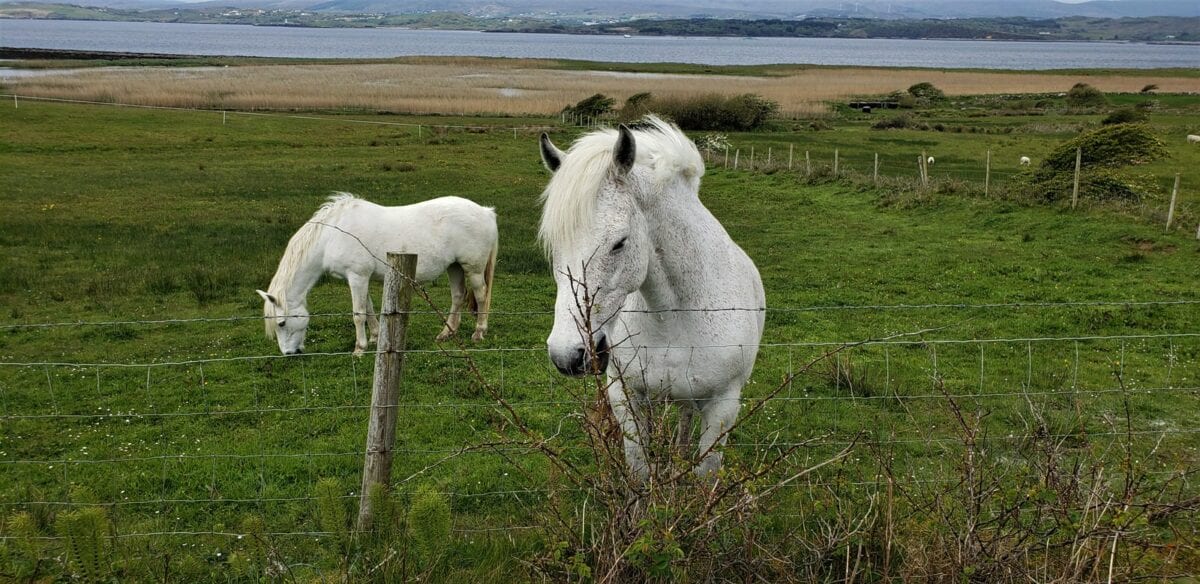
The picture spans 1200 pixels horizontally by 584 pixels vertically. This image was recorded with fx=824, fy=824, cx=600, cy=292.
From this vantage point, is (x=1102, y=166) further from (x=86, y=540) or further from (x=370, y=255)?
(x=86, y=540)

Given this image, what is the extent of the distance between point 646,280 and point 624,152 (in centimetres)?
74

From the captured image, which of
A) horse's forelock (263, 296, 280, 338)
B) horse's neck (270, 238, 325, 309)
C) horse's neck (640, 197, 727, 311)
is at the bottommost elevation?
horse's forelock (263, 296, 280, 338)

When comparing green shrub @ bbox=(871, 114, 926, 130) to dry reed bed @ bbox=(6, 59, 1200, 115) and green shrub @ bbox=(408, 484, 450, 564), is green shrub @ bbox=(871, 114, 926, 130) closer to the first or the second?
dry reed bed @ bbox=(6, 59, 1200, 115)

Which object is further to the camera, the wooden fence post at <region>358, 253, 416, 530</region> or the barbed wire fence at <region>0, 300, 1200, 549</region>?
the barbed wire fence at <region>0, 300, 1200, 549</region>

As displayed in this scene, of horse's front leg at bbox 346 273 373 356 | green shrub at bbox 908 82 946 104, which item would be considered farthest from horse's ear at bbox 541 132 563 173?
green shrub at bbox 908 82 946 104

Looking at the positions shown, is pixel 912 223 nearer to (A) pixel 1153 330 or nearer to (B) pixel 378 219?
(A) pixel 1153 330

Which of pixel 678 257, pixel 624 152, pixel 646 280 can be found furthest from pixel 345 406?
pixel 624 152

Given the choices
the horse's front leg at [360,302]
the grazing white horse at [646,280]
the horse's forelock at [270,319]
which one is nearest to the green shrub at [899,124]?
the horse's front leg at [360,302]

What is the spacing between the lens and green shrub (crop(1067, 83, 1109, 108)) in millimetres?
51463

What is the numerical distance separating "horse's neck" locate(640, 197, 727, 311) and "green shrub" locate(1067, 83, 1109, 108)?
2206 inches

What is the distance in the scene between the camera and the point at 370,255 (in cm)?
941

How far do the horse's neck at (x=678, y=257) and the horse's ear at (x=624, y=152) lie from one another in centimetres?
34

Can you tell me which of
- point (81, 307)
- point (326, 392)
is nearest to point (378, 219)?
point (326, 392)

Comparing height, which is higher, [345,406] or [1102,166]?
[1102,166]
